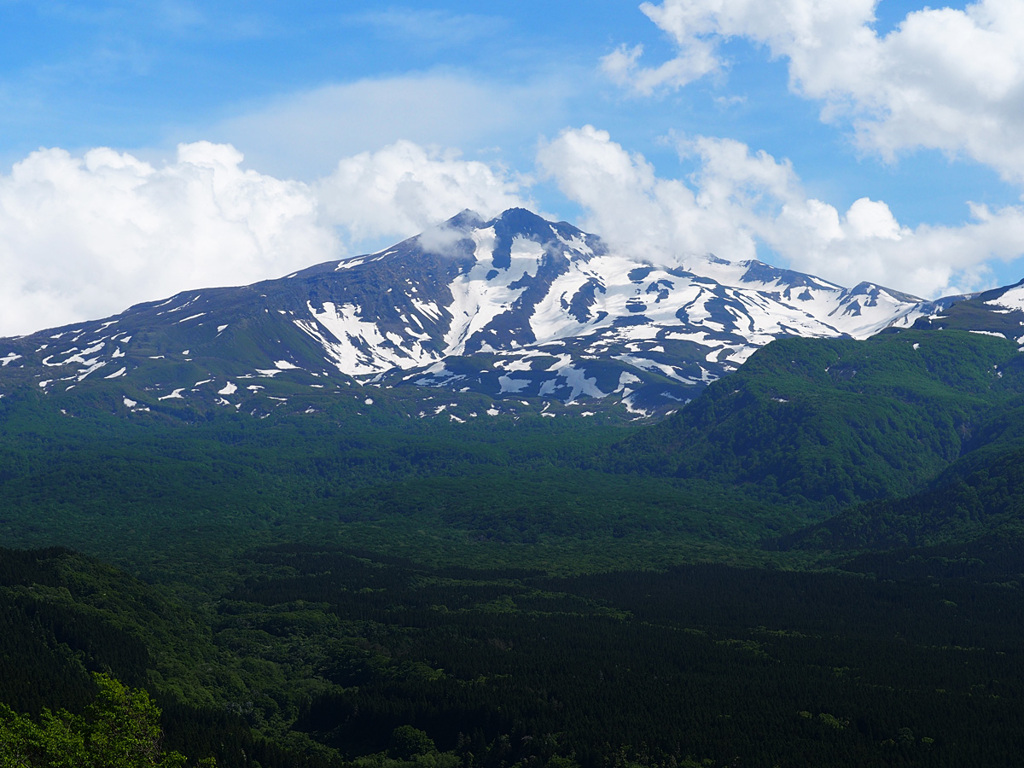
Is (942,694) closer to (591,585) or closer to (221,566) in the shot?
(591,585)

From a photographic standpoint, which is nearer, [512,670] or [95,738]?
[95,738]

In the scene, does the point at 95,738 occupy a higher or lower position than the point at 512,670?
higher

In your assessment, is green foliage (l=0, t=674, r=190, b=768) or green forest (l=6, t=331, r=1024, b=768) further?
green forest (l=6, t=331, r=1024, b=768)

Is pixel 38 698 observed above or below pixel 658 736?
above

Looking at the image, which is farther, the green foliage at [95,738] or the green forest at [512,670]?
the green forest at [512,670]

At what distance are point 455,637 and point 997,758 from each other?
230ft

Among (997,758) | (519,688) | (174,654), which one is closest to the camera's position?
(997,758)

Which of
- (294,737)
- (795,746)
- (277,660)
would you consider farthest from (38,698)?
(795,746)

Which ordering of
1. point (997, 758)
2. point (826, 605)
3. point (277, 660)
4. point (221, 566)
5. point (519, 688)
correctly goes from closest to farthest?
point (997, 758) → point (519, 688) → point (277, 660) → point (826, 605) → point (221, 566)

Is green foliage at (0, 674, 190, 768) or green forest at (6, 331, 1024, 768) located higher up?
green foliage at (0, 674, 190, 768)

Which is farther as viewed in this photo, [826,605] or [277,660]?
[826,605]

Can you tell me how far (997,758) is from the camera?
9500 centimetres

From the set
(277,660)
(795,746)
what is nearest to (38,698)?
(277,660)

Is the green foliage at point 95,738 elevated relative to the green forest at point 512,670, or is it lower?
elevated
